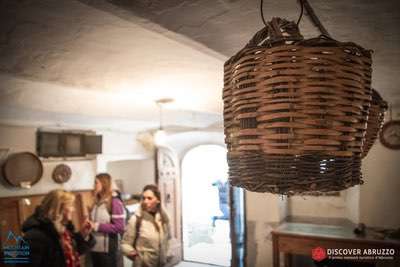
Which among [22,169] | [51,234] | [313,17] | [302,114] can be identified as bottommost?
[51,234]

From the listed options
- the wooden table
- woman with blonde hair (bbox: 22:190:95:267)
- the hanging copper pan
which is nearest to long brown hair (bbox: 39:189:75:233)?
woman with blonde hair (bbox: 22:190:95:267)

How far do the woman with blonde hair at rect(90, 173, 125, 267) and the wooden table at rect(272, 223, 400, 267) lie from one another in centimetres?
172

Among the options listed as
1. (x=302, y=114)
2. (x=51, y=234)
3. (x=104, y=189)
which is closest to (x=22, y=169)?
(x=104, y=189)

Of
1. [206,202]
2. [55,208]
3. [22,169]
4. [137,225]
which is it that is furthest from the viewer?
[206,202]

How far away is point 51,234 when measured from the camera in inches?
84.1

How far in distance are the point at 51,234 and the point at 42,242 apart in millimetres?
84

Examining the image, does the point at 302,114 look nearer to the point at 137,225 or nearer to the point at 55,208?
the point at 55,208

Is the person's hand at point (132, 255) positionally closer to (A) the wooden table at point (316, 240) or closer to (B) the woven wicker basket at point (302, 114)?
(A) the wooden table at point (316, 240)

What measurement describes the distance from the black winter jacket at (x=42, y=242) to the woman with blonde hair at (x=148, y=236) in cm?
76

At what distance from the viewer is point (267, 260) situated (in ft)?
12.6

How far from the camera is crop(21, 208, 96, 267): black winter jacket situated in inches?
79.7

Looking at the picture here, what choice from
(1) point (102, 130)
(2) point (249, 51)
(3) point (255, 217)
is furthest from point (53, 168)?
(2) point (249, 51)

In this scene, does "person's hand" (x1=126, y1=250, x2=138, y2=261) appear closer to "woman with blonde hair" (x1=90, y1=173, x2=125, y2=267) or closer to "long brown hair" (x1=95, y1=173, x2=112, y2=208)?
"woman with blonde hair" (x1=90, y1=173, x2=125, y2=267)

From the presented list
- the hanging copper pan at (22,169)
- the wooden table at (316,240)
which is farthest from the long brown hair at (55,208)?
the wooden table at (316,240)
